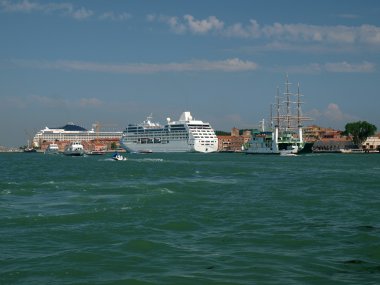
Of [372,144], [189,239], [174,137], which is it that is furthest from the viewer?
[372,144]

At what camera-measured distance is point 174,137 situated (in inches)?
5340

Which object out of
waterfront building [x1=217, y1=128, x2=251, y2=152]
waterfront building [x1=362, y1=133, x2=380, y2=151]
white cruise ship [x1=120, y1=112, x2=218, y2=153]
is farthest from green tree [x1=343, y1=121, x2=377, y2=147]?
waterfront building [x1=217, y1=128, x2=251, y2=152]

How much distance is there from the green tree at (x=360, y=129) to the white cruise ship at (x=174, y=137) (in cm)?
3433

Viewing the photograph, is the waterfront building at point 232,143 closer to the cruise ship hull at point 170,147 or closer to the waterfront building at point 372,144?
the waterfront building at point 372,144

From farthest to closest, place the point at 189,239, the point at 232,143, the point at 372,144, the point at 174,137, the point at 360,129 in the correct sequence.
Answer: the point at 232,143
the point at 372,144
the point at 360,129
the point at 174,137
the point at 189,239

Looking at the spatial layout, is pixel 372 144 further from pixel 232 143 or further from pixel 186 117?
pixel 186 117

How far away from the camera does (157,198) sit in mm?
24094

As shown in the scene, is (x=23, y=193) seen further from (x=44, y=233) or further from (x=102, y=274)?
(x=102, y=274)

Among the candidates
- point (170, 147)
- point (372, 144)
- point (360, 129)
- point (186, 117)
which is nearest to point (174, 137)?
point (170, 147)

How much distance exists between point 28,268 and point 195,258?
3504 millimetres

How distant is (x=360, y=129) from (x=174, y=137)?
4741 centimetres

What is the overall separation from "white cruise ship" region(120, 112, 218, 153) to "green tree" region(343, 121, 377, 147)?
113 ft

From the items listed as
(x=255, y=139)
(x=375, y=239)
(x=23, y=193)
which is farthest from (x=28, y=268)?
(x=255, y=139)

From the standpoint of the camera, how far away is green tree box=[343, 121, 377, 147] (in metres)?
138
